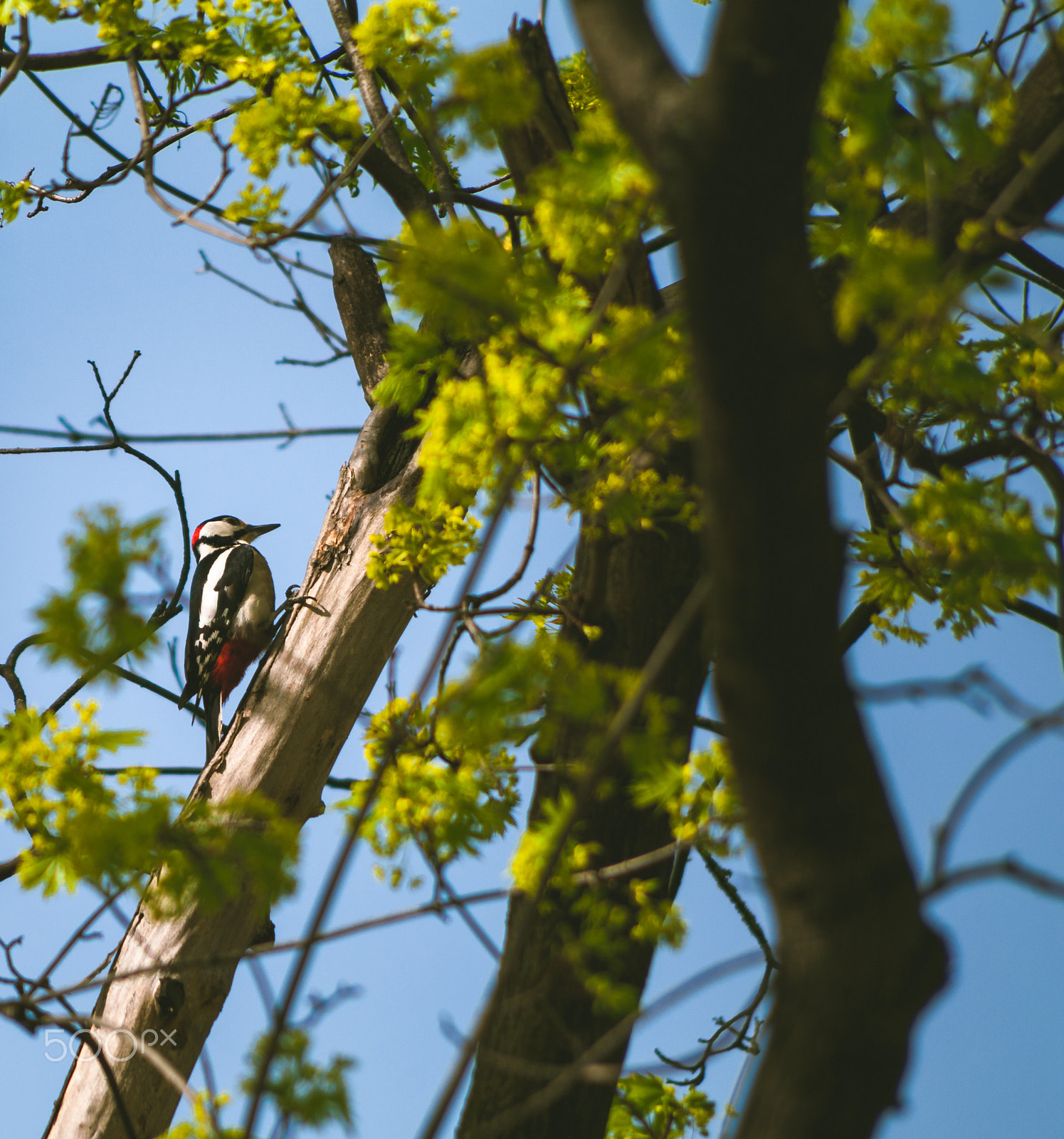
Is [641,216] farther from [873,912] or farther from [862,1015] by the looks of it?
[862,1015]

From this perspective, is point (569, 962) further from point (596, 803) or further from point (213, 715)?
point (213, 715)

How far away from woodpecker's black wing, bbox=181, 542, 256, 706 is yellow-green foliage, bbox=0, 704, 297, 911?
2.81m

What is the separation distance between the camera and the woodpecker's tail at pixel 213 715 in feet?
14.3

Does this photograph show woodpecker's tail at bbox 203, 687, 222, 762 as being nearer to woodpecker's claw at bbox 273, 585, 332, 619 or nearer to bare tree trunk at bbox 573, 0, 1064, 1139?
woodpecker's claw at bbox 273, 585, 332, 619

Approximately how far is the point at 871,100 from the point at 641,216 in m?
0.36

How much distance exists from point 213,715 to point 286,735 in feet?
6.54

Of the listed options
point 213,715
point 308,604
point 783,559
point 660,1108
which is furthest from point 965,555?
point 213,715

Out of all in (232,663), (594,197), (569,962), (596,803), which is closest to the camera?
(594,197)

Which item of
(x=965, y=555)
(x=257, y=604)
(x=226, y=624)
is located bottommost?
(x=965, y=555)

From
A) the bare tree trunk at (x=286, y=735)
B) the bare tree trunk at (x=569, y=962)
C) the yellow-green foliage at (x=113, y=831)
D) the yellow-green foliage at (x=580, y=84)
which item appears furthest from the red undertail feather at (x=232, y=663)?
the bare tree trunk at (x=569, y=962)

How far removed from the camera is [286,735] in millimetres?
2811

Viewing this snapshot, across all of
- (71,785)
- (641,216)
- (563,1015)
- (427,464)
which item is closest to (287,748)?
(71,785)

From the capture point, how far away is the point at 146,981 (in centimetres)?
253

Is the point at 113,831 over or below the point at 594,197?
below
